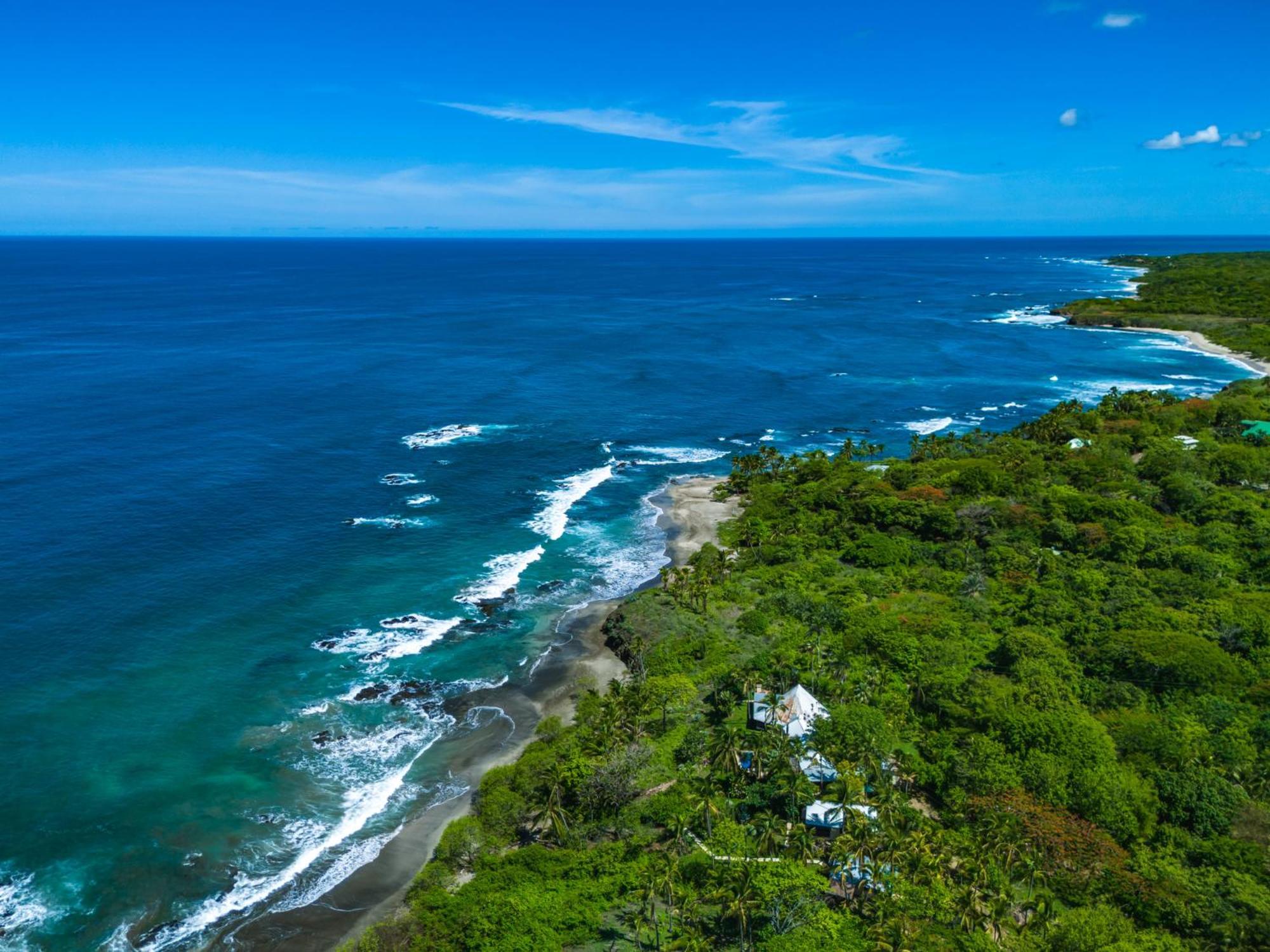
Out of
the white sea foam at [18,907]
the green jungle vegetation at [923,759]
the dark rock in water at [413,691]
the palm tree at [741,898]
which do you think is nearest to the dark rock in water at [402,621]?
the dark rock in water at [413,691]

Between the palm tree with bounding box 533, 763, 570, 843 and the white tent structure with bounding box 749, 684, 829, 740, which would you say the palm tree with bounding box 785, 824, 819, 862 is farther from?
the palm tree with bounding box 533, 763, 570, 843

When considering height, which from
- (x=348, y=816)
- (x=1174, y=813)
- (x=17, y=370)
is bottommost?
(x=348, y=816)

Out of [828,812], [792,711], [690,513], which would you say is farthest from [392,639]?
[828,812]

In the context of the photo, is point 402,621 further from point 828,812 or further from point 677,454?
point 677,454

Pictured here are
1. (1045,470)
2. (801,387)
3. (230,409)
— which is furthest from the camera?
(801,387)

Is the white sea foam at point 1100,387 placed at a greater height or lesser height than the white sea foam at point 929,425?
greater

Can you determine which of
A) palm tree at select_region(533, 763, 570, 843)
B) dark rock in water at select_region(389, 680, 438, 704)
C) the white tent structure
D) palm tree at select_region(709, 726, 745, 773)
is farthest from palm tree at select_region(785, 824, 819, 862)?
dark rock in water at select_region(389, 680, 438, 704)

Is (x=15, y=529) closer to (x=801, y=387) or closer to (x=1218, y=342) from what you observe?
(x=801, y=387)

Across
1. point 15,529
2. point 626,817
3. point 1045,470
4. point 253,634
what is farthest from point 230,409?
point 1045,470

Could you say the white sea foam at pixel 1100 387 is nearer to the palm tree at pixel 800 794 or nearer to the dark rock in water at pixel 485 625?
the dark rock in water at pixel 485 625
